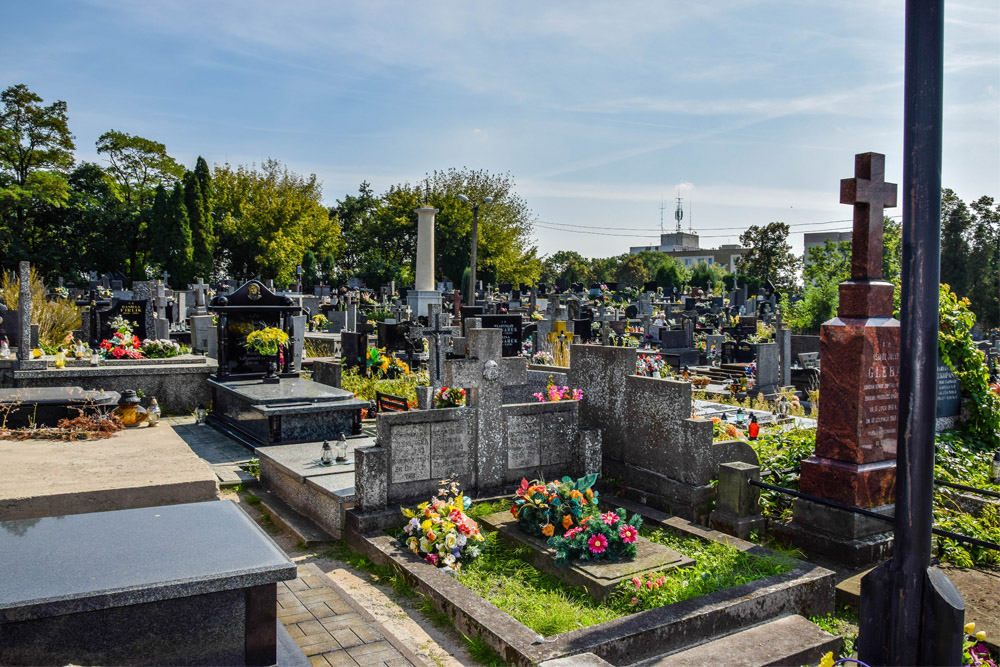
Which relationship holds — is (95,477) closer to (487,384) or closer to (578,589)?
(578,589)

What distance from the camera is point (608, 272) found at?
83875 mm

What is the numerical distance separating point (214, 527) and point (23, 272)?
966 cm

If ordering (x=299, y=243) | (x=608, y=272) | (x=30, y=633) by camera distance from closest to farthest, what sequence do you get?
(x=30, y=633) < (x=299, y=243) < (x=608, y=272)

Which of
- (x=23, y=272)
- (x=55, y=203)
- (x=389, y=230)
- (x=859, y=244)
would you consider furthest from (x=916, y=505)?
(x=389, y=230)

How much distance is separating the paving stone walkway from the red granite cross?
473 centimetres

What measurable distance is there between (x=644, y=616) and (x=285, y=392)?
6830 millimetres

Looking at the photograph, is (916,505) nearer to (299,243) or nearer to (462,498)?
(462,498)

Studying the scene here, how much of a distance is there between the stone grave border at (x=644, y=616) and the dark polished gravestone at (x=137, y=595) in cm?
178

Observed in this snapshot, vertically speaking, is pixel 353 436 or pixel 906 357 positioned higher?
pixel 906 357

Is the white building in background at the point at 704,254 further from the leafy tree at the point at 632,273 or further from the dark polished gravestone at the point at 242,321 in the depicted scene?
the dark polished gravestone at the point at 242,321

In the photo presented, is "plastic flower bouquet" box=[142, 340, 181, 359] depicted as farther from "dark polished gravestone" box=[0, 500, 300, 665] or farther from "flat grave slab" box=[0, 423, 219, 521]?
"dark polished gravestone" box=[0, 500, 300, 665]

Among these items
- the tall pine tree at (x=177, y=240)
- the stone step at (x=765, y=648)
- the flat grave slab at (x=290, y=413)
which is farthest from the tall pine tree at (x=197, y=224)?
the stone step at (x=765, y=648)

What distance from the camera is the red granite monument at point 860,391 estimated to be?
578cm

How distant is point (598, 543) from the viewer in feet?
16.5
